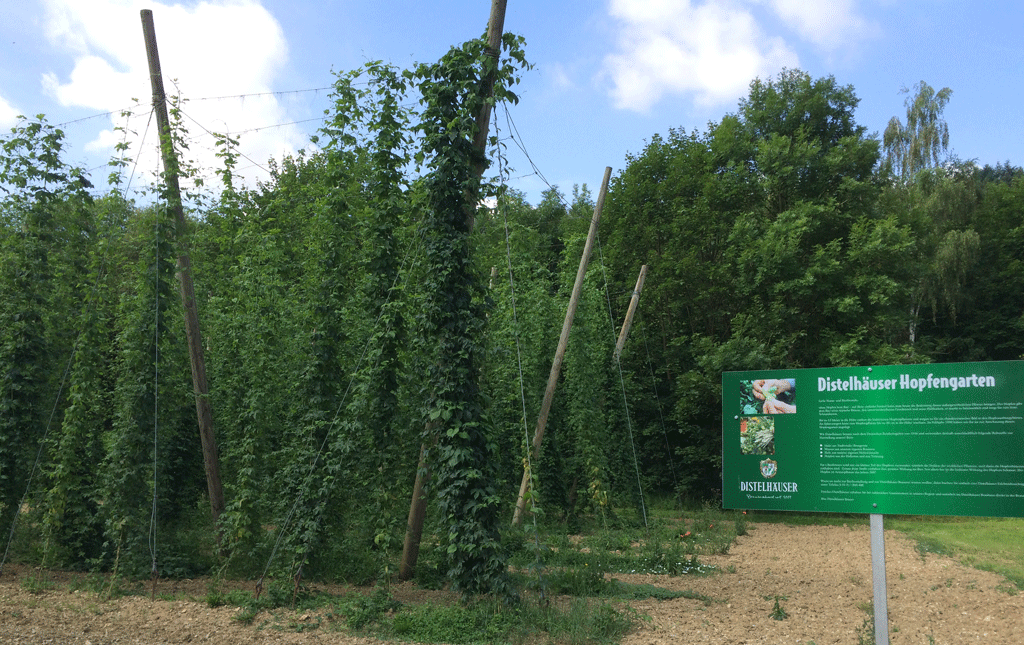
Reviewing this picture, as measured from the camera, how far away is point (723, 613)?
26.0 feet

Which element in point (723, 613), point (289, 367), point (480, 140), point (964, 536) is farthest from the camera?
point (964, 536)

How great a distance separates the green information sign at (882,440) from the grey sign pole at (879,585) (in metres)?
0.25

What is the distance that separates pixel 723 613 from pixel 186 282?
775 centimetres

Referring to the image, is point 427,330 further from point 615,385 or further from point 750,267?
point 750,267

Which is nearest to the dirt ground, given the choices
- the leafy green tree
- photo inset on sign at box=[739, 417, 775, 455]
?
photo inset on sign at box=[739, 417, 775, 455]

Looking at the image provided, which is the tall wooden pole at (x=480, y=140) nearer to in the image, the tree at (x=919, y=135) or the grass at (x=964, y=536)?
the grass at (x=964, y=536)

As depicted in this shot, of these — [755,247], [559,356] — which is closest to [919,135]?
[755,247]

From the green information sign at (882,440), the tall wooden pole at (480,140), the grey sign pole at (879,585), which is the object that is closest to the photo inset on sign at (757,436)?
the green information sign at (882,440)

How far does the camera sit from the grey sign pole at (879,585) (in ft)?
19.4

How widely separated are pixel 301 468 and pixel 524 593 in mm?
2984

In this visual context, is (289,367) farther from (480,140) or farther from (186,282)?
(480,140)

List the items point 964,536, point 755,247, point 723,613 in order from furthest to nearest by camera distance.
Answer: point 755,247 < point 964,536 < point 723,613

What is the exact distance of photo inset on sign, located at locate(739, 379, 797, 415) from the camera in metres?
6.76

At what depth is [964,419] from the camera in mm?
5867
